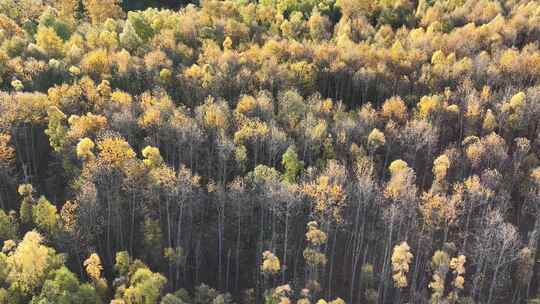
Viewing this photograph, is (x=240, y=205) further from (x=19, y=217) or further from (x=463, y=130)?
(x=463, y=130)

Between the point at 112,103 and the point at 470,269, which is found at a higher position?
the point at 112,103

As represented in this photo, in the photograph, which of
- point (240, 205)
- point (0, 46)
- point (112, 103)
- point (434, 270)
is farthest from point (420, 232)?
point (0, 46)

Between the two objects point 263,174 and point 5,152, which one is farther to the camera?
point 5,152

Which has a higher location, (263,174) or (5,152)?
(5,152)

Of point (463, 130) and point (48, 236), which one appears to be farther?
point (463, 130)

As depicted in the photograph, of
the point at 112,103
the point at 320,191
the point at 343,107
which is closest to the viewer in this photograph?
the point at 320,191

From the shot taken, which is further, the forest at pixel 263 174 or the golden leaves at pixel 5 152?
the golden leaves at pixel 5 152

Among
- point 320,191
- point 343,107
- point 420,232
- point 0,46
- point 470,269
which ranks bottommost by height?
point 470,269

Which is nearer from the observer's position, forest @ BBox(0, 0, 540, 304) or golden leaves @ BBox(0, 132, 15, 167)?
forest @ BBox(0, 0, 540, 304)
